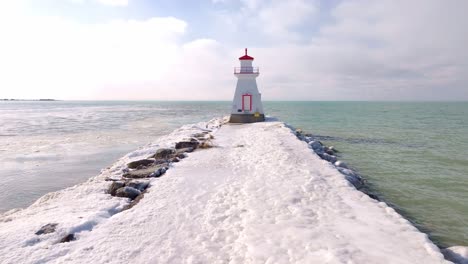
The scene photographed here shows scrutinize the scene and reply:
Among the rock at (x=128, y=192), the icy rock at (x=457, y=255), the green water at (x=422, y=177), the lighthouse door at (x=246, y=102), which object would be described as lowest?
the green water at (x=422, y=177)

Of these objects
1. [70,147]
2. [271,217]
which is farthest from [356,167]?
[70,147]

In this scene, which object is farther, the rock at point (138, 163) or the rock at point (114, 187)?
the rock at point (138, 163)

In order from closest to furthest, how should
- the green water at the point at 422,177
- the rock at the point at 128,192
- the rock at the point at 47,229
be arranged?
1. the rock at the point at 47,229
2. the rock at the point at 128,192
3. the green water at the point at 422,177

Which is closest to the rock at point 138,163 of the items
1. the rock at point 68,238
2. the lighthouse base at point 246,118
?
the rock at point 68,238

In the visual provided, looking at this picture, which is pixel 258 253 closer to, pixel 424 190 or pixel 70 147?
pixel 424 190

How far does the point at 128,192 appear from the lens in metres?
8.38

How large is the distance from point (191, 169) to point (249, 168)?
2133 mm

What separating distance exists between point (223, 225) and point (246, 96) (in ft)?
70.4

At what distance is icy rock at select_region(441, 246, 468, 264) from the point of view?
17.1 feet

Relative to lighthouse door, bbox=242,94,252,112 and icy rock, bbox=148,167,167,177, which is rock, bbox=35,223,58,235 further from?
lighthouse door, bbox=242,94,252,112

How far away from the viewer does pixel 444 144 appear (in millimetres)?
23156

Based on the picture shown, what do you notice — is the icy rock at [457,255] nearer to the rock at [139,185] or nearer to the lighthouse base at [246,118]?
the rock at [139,185]

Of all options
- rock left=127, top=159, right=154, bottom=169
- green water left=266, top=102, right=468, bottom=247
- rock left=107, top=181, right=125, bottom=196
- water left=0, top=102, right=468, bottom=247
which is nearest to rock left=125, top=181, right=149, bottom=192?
rock left=107, top=181, right=125, bottom=196

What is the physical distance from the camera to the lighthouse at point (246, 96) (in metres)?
26.5
